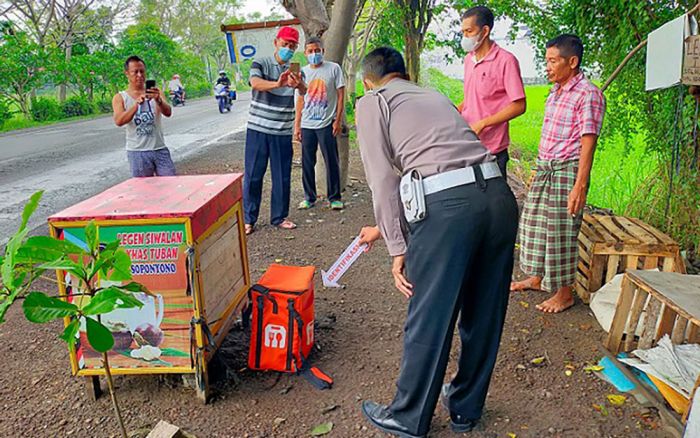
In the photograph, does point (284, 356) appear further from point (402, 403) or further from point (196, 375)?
point (402, 403)

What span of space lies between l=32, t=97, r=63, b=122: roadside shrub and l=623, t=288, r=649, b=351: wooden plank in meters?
21.5

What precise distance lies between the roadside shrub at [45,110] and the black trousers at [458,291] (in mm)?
21427

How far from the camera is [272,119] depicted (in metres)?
5.43

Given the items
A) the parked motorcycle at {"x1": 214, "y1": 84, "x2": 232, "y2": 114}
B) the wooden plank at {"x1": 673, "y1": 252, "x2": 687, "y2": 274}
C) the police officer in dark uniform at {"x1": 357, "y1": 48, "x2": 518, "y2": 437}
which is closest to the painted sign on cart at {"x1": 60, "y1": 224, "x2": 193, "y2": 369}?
the police officer in dark uniform at {"x1": 357, "y1": 48, "x2": 518, "y2": 437}

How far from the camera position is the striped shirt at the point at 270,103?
539 cm

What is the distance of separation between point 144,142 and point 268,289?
244 centimetres

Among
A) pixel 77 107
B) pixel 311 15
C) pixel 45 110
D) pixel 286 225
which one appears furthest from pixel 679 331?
pixel 77 107

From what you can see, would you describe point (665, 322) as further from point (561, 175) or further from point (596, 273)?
point (561, 175)

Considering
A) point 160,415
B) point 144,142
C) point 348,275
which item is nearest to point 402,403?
point 160,415

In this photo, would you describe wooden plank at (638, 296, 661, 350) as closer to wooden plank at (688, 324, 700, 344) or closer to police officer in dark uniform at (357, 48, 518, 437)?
wooden plank at (688, 324, 700, 344)

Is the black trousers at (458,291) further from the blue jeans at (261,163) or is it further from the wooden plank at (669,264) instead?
the blue jeans at (261,163)

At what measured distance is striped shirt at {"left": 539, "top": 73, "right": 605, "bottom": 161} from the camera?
3.39m

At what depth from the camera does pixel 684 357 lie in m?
2.79

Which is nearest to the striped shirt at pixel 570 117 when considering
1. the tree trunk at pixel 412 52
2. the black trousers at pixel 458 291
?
the black trousers at pixel 458 291
